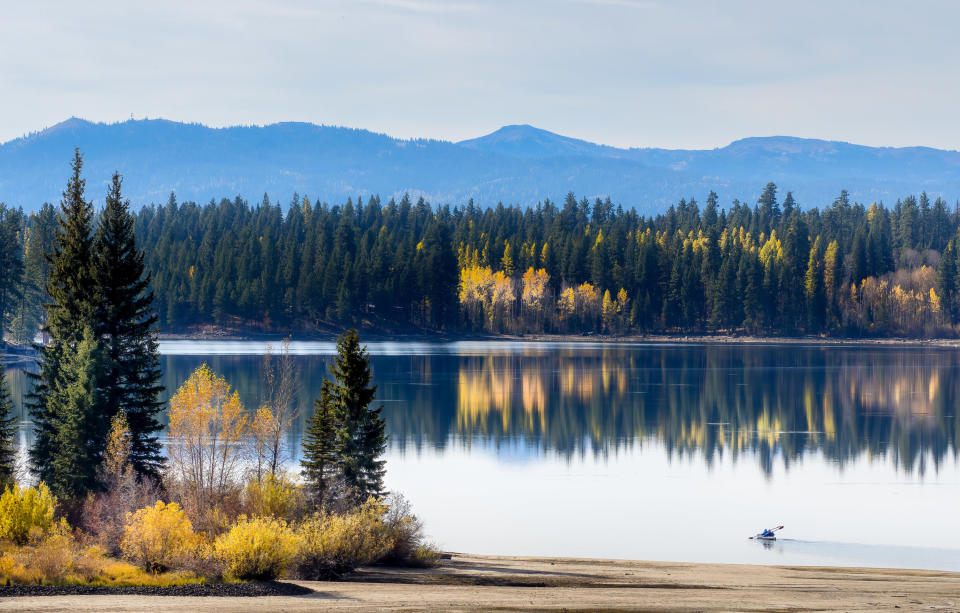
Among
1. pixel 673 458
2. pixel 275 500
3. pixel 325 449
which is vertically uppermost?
pixel 325 449

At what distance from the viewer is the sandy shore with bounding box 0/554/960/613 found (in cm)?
2255

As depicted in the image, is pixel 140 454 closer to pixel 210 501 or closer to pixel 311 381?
pixel 210 501

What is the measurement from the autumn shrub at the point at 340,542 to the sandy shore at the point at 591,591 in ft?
1.79

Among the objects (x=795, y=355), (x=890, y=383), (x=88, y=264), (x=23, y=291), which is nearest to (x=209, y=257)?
(x=23, y=291)

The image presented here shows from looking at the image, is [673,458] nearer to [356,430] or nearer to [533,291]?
[356,430]

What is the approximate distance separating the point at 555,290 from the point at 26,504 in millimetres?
168528

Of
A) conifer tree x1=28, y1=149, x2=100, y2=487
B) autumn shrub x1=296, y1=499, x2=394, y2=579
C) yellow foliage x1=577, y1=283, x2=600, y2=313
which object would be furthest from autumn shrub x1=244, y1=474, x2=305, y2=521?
yellow foliage x1=577, y1=283, x2=600, y2=313

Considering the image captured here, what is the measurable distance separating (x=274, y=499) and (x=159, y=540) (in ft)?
15.0

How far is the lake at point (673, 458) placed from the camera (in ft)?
120

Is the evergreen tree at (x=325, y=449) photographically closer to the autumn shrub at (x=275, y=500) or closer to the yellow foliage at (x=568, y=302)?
the autumn shrub at (x=275, y=500)

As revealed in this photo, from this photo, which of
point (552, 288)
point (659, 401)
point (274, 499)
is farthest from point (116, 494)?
point (552, 288)

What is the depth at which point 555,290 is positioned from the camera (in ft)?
637

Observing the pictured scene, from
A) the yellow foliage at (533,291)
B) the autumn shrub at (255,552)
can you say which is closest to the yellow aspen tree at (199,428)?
the autumn shrub at (255,552)

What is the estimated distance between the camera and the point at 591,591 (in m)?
25.1
